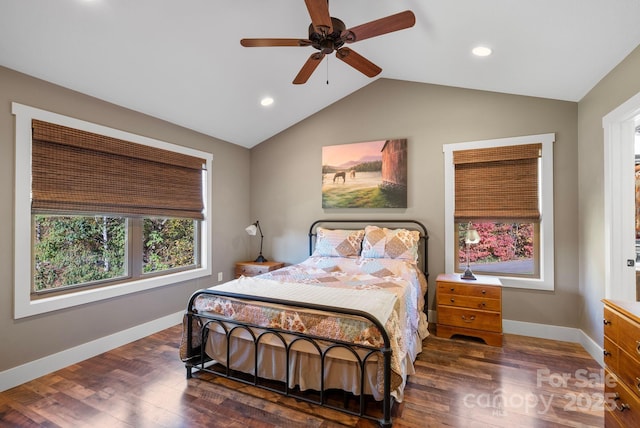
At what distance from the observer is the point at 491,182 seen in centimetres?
341

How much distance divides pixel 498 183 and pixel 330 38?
2551 millimetres

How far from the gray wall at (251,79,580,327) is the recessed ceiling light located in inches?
34.9

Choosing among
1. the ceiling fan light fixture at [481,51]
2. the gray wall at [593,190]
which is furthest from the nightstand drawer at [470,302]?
the ceiling fan light fixture at [481,51]

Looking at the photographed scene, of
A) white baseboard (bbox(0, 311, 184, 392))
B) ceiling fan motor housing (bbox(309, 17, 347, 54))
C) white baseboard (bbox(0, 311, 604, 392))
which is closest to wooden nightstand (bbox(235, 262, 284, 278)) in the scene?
white baseboard (bbox(0, 311, 604, 392))

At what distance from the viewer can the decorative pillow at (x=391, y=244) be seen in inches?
133

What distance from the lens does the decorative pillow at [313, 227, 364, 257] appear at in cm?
369

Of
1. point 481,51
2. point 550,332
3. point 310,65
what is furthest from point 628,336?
point 310,65

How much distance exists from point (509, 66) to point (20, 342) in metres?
4.79

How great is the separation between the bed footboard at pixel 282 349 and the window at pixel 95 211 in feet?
3.95

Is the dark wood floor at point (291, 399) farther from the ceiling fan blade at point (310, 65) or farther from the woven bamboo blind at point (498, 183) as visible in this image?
the ceiling fan blade at point (310, 65)

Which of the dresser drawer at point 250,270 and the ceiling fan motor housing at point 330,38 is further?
the dresser drawer at point 250,270

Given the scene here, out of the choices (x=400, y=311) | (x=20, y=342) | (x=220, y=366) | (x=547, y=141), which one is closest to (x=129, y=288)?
(x=20, y=342)

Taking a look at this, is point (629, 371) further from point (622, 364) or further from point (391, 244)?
point (391, 244)

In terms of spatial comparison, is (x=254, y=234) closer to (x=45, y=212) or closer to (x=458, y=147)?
(x=45, y=212)
